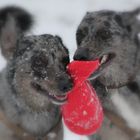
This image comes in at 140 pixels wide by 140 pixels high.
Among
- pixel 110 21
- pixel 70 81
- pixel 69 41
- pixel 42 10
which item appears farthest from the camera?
pixel 42 10

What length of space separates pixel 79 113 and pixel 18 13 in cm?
75

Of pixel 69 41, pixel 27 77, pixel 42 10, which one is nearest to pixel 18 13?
pixel 27 77

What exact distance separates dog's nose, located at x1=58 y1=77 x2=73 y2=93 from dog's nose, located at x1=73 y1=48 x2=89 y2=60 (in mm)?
157

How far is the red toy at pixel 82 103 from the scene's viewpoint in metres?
3.60

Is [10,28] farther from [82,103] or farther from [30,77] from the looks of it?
[82,103]

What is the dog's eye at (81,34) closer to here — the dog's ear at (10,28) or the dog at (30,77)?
the dog at (30,77)

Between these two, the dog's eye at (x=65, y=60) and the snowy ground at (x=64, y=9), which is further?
the snowy ground at (x=64, y=9)

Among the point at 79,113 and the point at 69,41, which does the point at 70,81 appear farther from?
the point at 69,41

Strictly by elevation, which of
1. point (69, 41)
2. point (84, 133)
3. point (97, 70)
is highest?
point (97, 70)

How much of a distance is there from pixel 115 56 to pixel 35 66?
19.3 inches

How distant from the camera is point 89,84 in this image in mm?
3766

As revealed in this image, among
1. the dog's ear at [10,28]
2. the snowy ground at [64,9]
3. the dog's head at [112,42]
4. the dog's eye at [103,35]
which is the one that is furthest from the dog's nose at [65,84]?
the snowy ground at [64,9]

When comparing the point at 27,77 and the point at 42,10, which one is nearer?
the point at 27,77

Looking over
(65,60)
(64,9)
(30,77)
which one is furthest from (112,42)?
(64,9)
